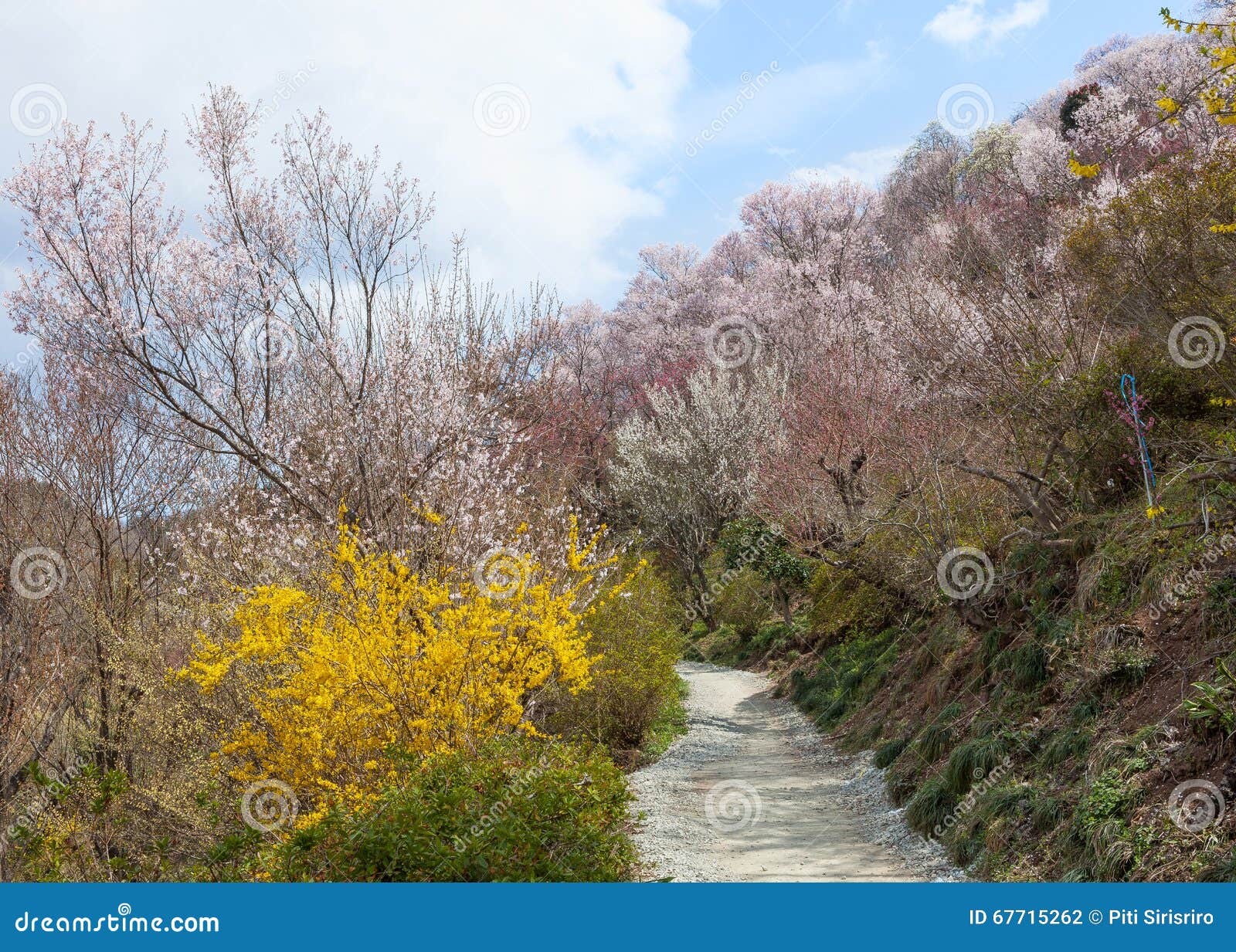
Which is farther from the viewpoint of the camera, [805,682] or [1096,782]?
[805,682]

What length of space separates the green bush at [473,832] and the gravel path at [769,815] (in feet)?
4.44

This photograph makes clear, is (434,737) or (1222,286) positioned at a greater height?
(1222,286)

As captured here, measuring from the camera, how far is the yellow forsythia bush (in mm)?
5957

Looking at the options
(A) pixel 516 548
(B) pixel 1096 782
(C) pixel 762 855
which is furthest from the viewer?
(A) pixel 516 548

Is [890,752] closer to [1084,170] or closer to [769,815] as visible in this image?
[769,815]

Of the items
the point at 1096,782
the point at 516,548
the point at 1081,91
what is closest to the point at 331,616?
the point at 516,548

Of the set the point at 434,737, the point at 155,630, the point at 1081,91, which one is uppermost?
the point at 1081,91

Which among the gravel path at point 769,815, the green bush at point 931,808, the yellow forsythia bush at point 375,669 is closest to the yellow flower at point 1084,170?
the yellow forsythia bush at point 375,669

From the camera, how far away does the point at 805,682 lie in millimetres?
15109

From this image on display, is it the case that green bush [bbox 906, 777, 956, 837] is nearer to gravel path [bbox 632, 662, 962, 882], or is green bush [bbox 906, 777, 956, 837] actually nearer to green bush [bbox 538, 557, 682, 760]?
gravel path [bbox 632, 662, 962, 882]

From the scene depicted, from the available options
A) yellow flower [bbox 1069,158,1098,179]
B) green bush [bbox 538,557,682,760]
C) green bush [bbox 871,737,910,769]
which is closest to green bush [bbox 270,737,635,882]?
yellow flower [bbox 1069,158,1098,179]

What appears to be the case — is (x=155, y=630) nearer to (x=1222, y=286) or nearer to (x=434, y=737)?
(x=434, y=737)

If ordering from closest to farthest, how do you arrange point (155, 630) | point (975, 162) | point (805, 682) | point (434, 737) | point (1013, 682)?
point (434, 737)
point (1013, 682)
point (155, 630)
point (805, 682)
point (975, 162)

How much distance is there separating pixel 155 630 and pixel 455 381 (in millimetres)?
4372
